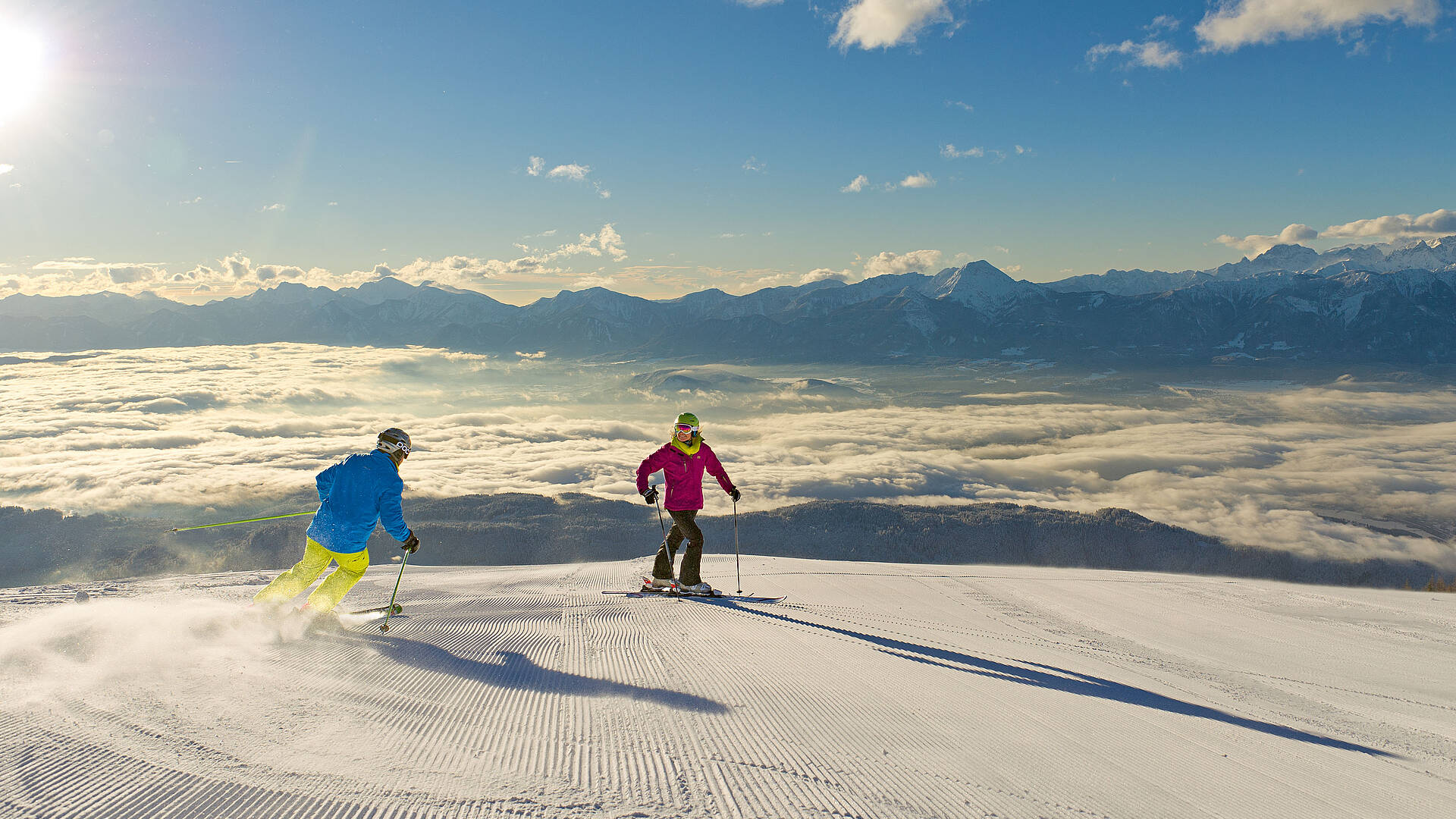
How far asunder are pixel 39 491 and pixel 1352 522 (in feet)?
1038

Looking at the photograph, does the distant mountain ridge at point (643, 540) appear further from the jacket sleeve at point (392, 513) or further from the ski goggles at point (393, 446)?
the jacket sleeve at point (392, 513)

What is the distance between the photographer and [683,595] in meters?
9.17

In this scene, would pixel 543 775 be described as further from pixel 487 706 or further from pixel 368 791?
pixel 487 706

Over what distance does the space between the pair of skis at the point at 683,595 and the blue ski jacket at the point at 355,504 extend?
12.0ft

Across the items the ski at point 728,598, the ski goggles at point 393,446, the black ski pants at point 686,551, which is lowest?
the ski at point 728,598

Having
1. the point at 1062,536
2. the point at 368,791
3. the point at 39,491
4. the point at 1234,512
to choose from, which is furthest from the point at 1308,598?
the point at 39,491

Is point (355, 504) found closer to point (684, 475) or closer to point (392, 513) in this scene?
point (392, 513)

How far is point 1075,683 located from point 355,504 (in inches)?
245

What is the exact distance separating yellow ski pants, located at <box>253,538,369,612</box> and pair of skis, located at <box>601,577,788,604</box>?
365 centimetres

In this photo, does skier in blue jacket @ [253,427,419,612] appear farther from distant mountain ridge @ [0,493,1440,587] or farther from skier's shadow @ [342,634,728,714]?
distant mountain ridge @ [0,493,1440,587]

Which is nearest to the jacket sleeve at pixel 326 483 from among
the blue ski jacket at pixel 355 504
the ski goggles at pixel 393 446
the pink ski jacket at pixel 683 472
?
the blue ski jacket at pixel 355 504

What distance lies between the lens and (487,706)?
11.9ft

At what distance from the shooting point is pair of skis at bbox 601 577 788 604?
9058 mm

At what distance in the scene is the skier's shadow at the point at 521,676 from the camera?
3961 millimetres
